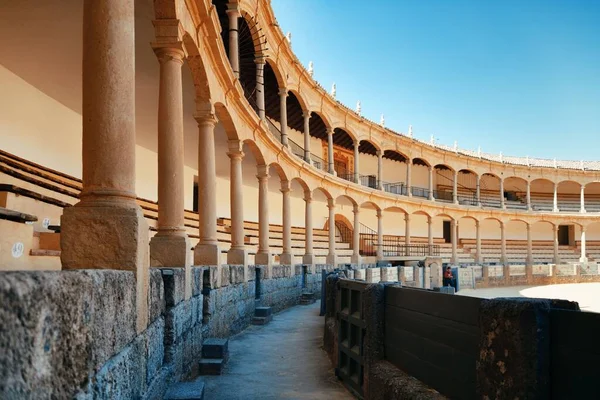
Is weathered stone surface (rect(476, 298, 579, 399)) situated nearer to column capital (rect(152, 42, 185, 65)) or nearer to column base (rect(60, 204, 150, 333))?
column base (rect(60, 204, 150, 333))

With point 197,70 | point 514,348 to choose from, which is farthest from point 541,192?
point 514,348

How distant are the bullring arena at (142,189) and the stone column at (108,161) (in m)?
0.01

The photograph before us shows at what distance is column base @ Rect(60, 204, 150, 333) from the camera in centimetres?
349

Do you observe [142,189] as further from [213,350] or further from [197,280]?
[213,350]

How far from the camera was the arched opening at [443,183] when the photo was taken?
1551 inches

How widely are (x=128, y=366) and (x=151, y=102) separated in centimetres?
1058

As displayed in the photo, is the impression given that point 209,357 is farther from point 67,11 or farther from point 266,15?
point 266,15

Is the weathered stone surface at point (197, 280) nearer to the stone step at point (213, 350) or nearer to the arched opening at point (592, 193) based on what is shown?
the stone step at point (213, 350)

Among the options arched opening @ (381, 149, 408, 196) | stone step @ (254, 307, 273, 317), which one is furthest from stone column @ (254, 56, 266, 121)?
arched opening @ (381, 149, 408, 196)

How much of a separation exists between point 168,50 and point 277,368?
4.61 metres

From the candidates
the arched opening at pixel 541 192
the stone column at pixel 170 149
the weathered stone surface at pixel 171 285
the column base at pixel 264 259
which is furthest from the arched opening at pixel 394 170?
the weathered stone surface at pixel 171 285

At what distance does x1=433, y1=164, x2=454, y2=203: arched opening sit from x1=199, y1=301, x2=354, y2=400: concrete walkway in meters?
30.3

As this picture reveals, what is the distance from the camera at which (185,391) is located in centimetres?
478

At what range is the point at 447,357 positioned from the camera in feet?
11.9
